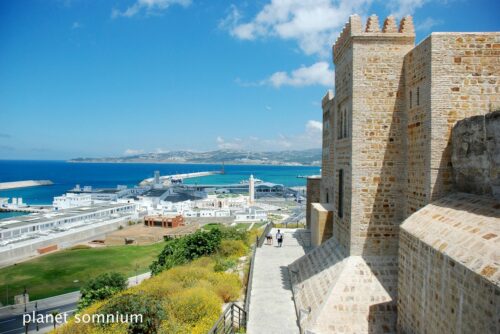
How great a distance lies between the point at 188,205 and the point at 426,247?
6964cm

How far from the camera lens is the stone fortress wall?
5652mm

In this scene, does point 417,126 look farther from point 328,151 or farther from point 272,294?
point 328,151

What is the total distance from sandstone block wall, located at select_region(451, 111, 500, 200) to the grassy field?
30454 millimetres

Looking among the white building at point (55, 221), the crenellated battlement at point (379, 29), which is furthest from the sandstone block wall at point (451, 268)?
the white building at point (55, 221)

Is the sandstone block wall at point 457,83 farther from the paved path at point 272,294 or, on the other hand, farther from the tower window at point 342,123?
the paved path at point 272,294

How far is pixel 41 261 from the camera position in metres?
37.1

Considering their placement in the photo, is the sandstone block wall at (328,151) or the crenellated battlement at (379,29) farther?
the sandstone block wall at (328,151)

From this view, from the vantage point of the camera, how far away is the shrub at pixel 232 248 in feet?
57.6

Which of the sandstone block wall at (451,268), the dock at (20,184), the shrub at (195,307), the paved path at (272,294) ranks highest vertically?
the sandstone block wall at (451,268)

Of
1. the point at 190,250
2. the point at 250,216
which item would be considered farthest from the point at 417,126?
the point at 250,216

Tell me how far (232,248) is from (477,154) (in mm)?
13383


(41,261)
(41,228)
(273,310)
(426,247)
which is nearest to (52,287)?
(41,261)

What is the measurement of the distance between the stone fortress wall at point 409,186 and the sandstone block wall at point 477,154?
0.08 feet

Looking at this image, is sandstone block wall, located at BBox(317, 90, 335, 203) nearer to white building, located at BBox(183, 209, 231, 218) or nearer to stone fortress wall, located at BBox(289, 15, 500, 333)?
Answer: stone fortress wall, located at BBox(289, 15, 500, 333)
